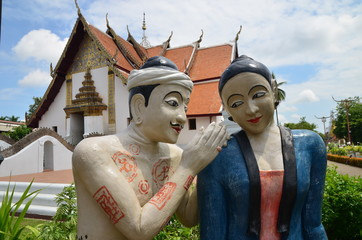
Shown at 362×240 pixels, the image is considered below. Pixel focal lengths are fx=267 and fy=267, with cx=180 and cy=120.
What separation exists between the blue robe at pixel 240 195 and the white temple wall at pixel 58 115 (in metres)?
15.5

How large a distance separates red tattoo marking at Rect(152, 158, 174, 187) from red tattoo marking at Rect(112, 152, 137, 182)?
0.12 metres

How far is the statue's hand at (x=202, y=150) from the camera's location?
1335 millimetres

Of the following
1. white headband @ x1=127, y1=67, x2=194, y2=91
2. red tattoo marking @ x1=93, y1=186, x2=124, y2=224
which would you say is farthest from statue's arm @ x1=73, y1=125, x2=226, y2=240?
white headband @ x1=127, y1=67, x2=194, y2=91

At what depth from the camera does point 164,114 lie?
143 centimetres

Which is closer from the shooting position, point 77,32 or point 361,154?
point 77,32

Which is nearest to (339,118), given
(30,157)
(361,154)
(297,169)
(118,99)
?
(361,154)

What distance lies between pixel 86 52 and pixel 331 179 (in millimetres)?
14227

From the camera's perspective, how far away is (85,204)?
1388 millimetres

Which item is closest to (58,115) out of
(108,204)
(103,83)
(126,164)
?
(103,83)

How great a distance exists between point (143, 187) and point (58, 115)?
51.7ft

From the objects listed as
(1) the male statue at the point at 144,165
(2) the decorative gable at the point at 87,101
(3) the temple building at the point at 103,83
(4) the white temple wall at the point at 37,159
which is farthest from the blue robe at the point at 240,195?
(2) the decorative gable at the point at 87,101

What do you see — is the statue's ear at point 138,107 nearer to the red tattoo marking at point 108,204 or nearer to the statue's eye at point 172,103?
the statue's eye at point 172,103

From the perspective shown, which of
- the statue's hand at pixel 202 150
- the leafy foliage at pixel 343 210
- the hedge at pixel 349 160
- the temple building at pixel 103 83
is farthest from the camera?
the hedge at pixel 349 160

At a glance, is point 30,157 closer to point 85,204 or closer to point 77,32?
point 77,32
